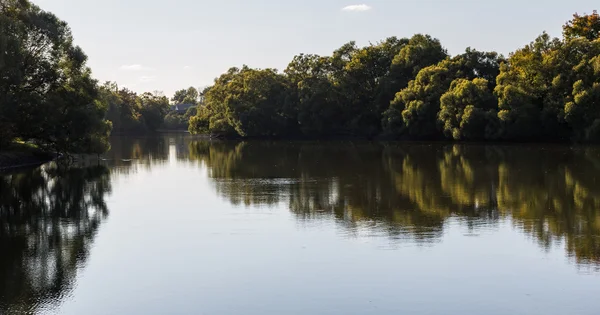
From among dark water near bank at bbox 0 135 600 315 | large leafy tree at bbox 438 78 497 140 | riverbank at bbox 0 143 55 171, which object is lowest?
dark water near bank at bbox 0 135 600 315

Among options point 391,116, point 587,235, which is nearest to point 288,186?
point 587,235

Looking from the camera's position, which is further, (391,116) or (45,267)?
(391,116)

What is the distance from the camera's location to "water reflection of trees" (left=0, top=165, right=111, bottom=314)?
14.1 m

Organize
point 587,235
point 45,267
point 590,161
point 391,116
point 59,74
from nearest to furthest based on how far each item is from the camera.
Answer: point 45,267 < point 587,235 < point 590,161 < point 59,74 < point 391,116

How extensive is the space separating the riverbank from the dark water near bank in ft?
45.9

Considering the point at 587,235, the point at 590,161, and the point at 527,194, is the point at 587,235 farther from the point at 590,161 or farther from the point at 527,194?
the point at 590,161

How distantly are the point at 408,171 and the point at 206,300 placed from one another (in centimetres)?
2932

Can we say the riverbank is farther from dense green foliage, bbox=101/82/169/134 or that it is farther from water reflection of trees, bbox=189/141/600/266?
dense green foliage, bbox=101/82/169/134

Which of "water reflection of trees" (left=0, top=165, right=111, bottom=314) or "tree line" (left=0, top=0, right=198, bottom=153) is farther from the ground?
"tree line" (left=0, top=0, right=198, bottom=153)

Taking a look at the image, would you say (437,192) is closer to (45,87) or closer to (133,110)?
(45,87)

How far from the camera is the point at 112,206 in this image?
27.7 metres

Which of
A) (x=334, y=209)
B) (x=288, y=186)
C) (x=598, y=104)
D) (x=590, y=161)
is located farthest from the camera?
(x=598, y=104)

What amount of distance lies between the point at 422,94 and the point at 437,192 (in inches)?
2372

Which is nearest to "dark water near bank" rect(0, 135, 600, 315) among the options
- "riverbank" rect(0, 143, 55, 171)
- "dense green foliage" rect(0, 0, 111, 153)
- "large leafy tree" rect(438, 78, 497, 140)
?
"riverbank" rect(0, 143, 55, 171)
